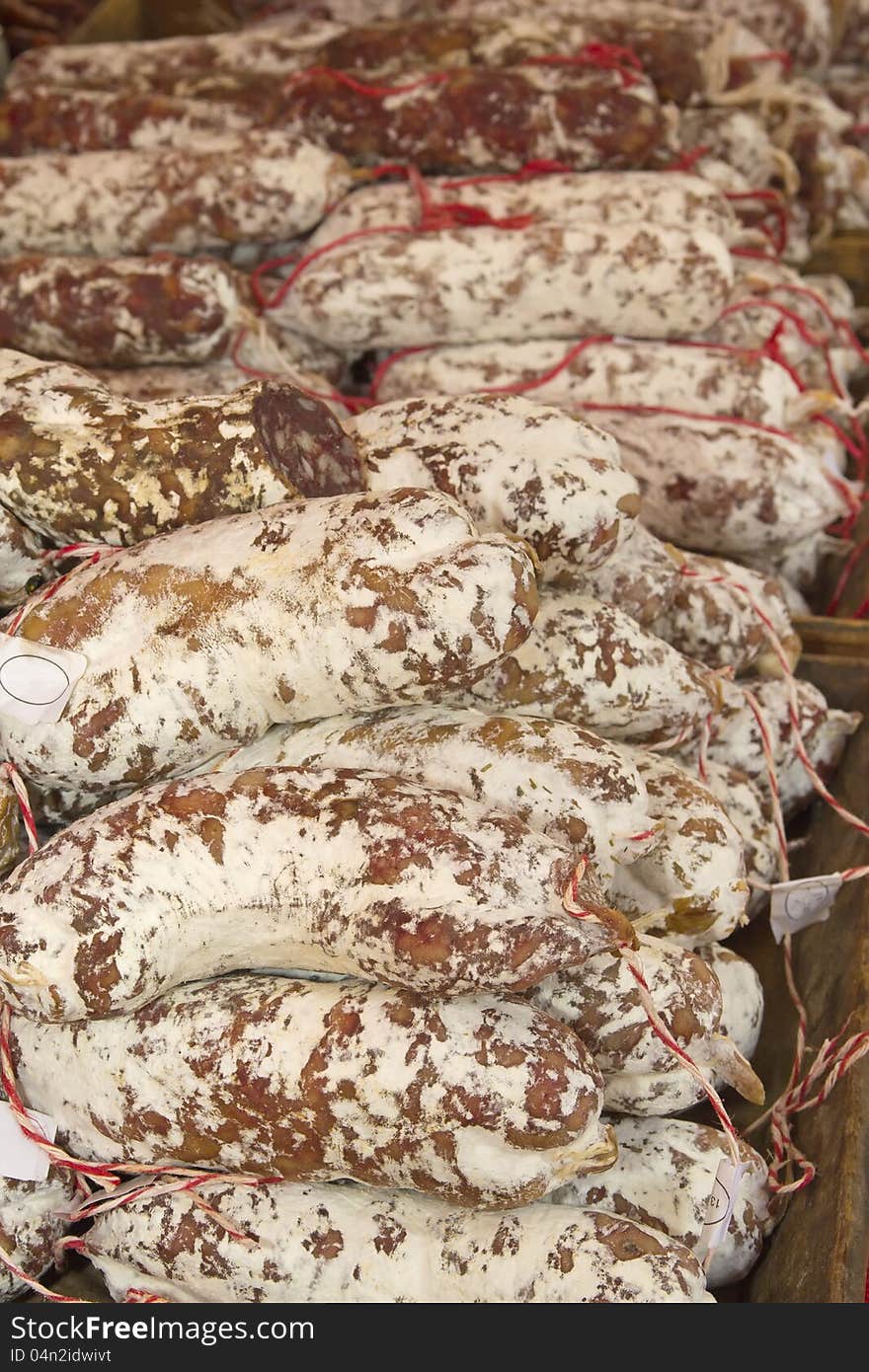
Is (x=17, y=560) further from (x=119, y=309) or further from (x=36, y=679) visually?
(x=119, y=309)

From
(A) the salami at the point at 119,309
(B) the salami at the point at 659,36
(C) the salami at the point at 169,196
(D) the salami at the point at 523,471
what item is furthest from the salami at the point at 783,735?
(B) the salami at the point at 659,36

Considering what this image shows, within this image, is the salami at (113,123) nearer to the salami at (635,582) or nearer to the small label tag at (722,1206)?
the salami at (635,582)

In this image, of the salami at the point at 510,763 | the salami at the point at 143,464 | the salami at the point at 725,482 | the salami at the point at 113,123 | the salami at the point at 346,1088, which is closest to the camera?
the salami at the point at 346,1088

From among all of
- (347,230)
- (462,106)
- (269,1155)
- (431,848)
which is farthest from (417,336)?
(269,1155)

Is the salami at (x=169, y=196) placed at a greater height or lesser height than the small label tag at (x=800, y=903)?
greater

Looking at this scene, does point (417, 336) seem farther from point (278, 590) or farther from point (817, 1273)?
point (817, 1273)

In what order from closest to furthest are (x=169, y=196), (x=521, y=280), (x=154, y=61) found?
(x=521, y=280) → (x=169, y=196) → (x=154, y=61)

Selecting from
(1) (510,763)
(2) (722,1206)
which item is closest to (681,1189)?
(2) (722,1206)
